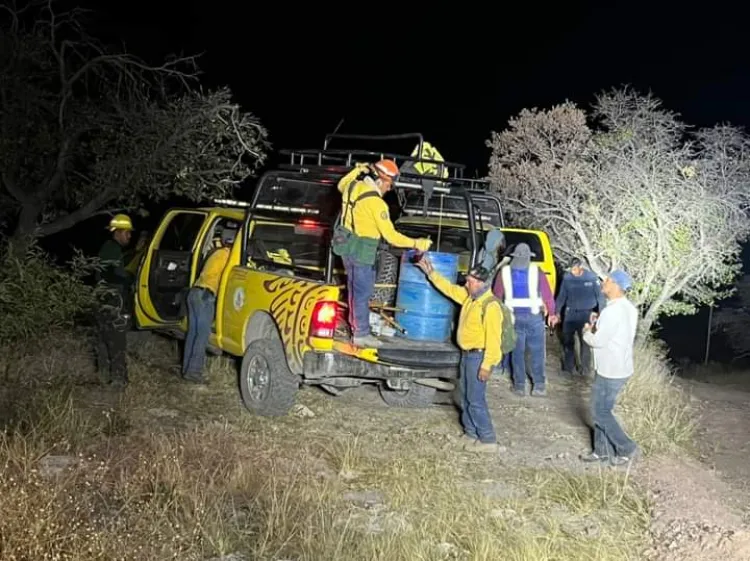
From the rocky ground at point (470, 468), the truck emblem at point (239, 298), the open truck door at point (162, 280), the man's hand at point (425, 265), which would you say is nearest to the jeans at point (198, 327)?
the rocky ground at point (470, 468)

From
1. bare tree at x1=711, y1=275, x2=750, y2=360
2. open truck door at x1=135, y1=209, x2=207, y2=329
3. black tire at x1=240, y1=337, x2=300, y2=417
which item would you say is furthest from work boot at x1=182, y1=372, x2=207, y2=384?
bare tree at x1=711, y1=275, x2=750, y2=360

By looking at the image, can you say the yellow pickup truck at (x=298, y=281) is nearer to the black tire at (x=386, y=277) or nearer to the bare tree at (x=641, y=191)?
the black tire at (x=386, y=277)

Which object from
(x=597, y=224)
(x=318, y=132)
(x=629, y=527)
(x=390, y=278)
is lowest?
(x=629, y=527)

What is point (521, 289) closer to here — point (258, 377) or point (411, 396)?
point (411, 396)

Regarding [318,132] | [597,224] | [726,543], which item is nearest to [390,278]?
[726,543]

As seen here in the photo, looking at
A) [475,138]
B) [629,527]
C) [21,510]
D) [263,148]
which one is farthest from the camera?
[475,138]

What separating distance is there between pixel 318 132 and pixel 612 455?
27.1 meters

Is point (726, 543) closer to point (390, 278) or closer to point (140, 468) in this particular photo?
point (140, 468)

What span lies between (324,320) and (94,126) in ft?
19.3

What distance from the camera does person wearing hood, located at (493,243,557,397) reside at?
30.7ft

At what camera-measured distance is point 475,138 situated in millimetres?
43812

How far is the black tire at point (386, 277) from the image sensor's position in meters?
8.14

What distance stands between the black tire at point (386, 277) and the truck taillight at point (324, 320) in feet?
3.43

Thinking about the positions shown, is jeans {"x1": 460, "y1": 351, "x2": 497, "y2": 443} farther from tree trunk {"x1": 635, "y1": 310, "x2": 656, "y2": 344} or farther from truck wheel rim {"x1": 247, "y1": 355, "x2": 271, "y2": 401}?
tree trunk {"x1": 635, "y1": 310, "x2": 656, "y2": 344}
